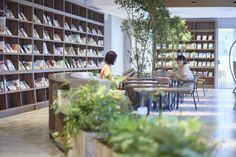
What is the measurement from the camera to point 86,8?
42.3 feet

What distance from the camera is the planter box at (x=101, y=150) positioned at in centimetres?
260

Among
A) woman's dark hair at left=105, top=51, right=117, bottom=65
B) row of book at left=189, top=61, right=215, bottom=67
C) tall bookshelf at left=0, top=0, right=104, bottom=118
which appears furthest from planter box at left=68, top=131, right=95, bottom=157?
row of book at left=189, top=61, right=215, bottom=67

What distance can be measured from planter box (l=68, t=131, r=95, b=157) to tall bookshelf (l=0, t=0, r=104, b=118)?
5.38 meters

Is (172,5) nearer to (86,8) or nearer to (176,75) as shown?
(86,8)

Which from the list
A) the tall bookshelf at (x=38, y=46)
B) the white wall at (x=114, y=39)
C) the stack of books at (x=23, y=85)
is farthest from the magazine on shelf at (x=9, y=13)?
the white wall at (x=114, y=39)

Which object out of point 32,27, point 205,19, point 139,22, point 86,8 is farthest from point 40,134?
point 205,19

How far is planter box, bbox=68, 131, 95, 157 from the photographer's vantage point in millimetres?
3174

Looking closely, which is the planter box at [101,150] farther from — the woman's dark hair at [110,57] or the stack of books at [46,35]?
the stack of books at [46,35]

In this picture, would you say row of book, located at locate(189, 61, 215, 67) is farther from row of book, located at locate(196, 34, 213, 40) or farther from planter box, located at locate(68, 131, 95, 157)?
planter box, located at locate(68, 131, 95, 157)

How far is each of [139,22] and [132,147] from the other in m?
8.23

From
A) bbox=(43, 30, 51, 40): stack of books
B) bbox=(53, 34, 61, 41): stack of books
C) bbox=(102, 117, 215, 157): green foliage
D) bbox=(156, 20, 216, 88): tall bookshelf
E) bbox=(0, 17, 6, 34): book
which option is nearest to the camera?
bbox=(102, 117, 215, 157): green foliage

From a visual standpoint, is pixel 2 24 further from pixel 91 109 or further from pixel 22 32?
pixel 91 109

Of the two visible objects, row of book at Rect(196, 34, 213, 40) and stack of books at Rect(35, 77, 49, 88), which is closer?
stack of books at Rect(35, 77, 49, 88)

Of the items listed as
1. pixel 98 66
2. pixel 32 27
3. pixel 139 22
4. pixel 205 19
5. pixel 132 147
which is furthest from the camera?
pixel 205 19
